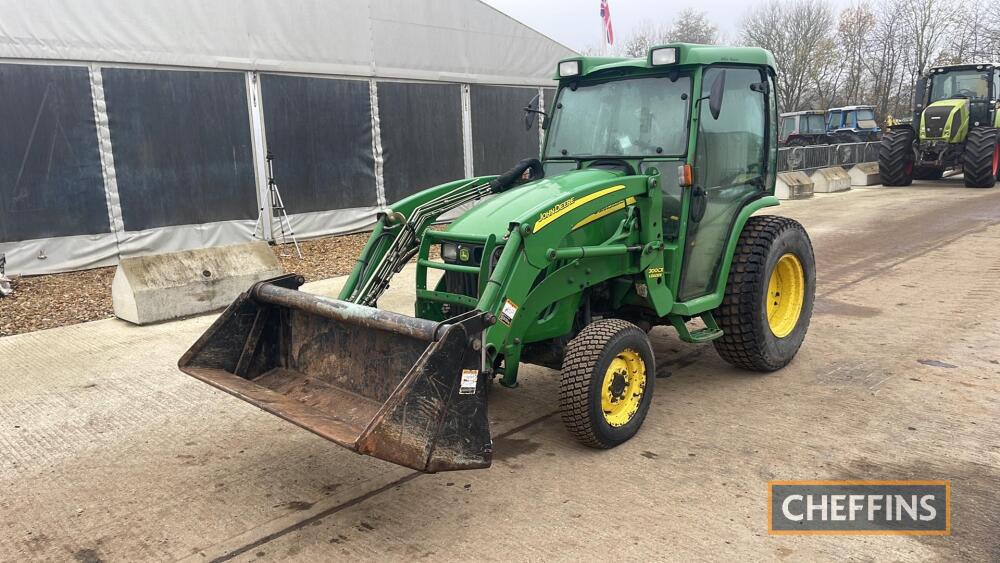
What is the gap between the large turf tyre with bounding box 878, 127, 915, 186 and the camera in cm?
1834

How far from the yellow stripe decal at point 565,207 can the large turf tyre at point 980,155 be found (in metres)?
16.2

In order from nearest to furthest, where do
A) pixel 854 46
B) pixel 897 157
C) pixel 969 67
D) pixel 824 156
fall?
pixel 969 67 < pixel 897 157 < pixel 824 156 < pixel 854 46

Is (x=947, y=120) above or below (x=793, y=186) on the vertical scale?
above

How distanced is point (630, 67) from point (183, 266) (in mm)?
5035

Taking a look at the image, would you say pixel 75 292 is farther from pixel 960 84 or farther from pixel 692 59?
pixel 960 84

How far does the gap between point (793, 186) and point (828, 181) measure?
6.53 ft

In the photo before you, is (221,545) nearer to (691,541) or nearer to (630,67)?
(691,541)

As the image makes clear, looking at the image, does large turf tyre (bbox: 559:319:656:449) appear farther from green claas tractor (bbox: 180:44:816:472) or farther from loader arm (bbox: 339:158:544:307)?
loader arm (bbox: 339:158:544:307)

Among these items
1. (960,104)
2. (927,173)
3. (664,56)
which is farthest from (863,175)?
(664,56)

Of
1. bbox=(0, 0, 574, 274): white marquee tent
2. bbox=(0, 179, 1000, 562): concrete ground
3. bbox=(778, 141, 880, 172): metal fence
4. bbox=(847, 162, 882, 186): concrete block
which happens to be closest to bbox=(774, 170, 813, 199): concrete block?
bbox=(778, 141, 880, 172): metal fence

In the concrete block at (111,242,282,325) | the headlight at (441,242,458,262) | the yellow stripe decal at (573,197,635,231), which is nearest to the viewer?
the yellow stripe decal at (573,197,635,231)

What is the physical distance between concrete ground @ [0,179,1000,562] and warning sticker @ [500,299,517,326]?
818 mm

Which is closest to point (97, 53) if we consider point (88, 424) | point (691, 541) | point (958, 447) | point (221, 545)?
point (88, 424)

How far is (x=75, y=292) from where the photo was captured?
27.7ft
